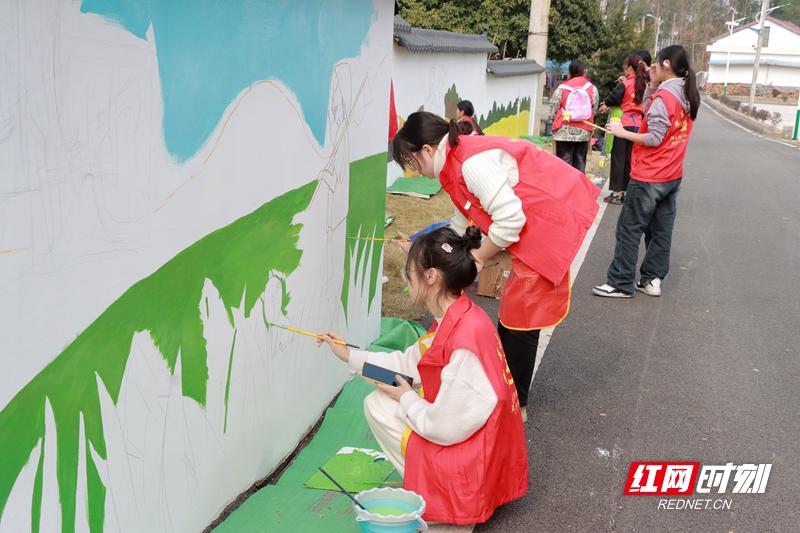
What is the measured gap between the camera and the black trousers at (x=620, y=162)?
10680 mm

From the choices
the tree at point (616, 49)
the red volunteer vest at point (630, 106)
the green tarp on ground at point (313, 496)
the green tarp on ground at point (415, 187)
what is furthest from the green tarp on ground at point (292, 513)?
the tree at point (616, 49)

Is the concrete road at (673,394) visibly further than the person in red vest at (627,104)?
No

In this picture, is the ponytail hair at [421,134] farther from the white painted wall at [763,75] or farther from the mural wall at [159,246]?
the white painted wall at [763,75]

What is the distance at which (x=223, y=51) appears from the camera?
9.48 ft

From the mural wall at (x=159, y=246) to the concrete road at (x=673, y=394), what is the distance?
1.24m

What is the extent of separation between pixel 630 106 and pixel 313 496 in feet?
25.6

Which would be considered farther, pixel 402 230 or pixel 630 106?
pixel 630 106

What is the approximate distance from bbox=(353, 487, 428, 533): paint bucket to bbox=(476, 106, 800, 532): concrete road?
1.66 feet

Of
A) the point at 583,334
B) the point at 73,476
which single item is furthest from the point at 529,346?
the point at 73,476

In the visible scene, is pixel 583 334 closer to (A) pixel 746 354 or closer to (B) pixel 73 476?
(A) pixel 746 354

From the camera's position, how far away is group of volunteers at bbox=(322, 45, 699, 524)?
128 inches

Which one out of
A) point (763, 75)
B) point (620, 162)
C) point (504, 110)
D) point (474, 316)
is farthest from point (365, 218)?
point (763, 75)

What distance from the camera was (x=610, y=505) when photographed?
3.70 m

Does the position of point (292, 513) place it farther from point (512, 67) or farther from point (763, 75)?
point (763, 75)
